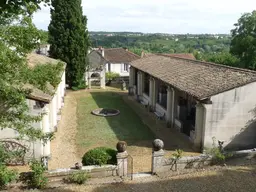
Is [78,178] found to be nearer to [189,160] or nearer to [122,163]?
[122,163]

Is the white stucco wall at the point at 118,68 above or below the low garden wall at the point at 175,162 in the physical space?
above

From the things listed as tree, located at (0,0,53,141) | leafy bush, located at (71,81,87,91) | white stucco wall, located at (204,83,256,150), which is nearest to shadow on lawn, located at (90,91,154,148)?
white stucco wall, located at (204,83,256,150)

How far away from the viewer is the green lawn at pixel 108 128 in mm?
17922

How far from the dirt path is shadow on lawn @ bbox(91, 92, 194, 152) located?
117 inches

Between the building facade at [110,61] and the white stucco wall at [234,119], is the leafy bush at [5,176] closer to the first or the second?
the white stucco wall at [234,119]

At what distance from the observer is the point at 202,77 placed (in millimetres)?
18844

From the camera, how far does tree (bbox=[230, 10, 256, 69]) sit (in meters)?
36.7

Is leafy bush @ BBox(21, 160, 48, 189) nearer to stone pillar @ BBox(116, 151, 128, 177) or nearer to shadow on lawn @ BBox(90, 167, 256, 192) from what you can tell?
shadow on lawn @ BBox(90, 167, 256, 192)

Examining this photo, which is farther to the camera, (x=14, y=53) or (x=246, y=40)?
(x=246, y=40)

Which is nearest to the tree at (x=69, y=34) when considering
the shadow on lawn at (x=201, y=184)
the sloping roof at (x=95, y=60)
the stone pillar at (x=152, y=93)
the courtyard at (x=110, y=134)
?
the sloping roof at (x=95, y=60)

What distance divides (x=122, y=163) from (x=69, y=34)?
25.9 meters

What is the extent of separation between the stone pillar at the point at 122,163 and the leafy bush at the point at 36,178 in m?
2.98

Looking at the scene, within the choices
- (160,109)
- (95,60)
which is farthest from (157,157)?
(95,60)

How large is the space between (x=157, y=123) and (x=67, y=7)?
65.3ft
